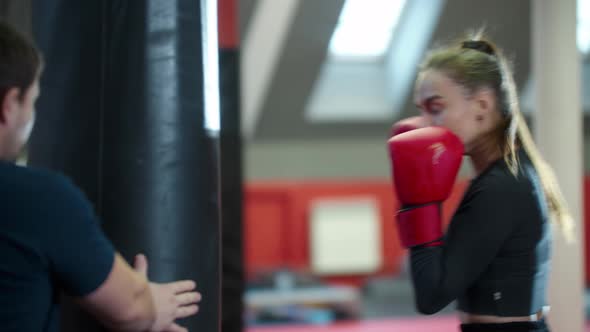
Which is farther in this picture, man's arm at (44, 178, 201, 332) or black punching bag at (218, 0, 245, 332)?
black punching bag at (218, 0, 245, 332)

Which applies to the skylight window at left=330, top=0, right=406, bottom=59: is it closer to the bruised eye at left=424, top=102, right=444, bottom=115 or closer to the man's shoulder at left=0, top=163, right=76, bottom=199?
the bruised eye at left=424, top=102, right=444, bottom=115

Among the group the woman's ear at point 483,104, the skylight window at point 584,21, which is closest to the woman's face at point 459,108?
the woman's ear at point 483,104

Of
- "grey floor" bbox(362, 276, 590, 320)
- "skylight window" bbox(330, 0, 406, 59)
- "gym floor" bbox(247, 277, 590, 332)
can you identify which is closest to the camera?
"gym floor" bbox(247, 277, 590, 332)

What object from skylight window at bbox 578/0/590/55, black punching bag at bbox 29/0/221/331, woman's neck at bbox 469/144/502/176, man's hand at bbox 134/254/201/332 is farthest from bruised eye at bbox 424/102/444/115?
skylight window at bbox 578/0/590/55

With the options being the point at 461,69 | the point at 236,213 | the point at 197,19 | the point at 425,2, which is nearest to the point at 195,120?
the point at 197,19

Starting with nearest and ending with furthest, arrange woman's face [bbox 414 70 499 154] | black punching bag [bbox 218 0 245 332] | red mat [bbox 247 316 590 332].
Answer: woman's face [bbox 414 70 499 154], black punching bag [bbox 218 0 245 332], red mat [bbox 247 316 590 332]

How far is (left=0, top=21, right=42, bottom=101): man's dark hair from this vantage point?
0.96 meters

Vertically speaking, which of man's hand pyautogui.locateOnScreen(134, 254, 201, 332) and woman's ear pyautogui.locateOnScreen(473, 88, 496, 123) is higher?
woman's ear pyautogui.locateOnScreen(473, 88, 496, 123)

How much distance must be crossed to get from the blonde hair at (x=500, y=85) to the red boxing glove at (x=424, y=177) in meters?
0.12

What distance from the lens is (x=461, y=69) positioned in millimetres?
1382

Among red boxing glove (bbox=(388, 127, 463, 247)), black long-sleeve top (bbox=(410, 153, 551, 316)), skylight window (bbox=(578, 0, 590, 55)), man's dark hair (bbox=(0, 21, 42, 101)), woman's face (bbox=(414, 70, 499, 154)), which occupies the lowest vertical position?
black long-sleeve top (bbox=(410, 153, 551, 316))

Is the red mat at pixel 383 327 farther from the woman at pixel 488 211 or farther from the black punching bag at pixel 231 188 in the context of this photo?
the woman at pixel 488 211

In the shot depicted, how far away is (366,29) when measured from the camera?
269 inches

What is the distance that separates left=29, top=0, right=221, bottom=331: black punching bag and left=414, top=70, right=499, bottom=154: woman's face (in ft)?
1.46
